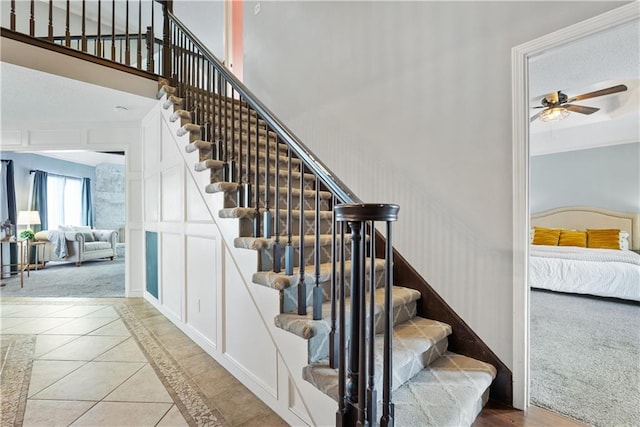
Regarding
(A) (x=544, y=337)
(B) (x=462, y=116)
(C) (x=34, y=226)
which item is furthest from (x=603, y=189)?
(C) (x=34, y=226)

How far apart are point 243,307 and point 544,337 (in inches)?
106

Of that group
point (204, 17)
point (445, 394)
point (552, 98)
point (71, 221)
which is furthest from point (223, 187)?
point (71, 221)

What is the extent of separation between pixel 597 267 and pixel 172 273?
534 cm

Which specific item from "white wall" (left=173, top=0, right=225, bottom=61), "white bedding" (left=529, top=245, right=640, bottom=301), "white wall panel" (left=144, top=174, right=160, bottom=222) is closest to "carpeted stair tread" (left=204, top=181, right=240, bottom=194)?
"white wall panel" (left=144, top=174, right=160, bottom=222)

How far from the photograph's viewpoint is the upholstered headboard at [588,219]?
17.5 feet

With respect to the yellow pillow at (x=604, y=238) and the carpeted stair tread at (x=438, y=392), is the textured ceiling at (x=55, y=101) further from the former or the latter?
the yellow pillow at (x=604, y=238)

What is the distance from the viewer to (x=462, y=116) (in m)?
1.96

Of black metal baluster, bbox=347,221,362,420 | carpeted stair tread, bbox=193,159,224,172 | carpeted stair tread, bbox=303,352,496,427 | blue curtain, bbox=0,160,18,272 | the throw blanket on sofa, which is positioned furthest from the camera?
the throw blanket on sofa

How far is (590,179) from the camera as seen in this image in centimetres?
586

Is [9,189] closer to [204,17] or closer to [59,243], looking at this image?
[59,243]

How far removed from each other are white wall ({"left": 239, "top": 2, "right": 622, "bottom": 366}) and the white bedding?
3.53 metres

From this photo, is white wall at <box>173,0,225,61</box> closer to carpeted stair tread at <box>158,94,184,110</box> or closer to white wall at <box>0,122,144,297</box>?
white wall at <box>0,122,144,297</box>

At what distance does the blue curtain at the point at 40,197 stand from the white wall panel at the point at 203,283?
6.98 meters

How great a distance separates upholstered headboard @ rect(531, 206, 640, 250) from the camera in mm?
5344
